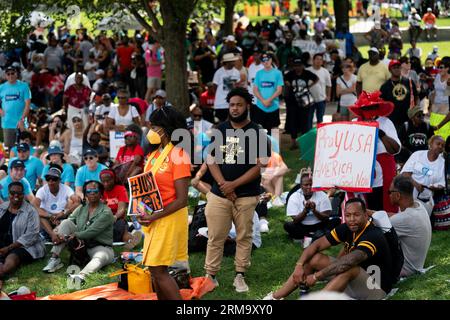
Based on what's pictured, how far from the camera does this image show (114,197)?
1104 centimetres

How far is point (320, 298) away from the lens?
4.80 meters

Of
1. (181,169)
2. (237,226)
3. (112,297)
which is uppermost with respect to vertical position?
(181,169)

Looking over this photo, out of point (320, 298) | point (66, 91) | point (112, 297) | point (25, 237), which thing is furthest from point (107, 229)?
point (66, 91)

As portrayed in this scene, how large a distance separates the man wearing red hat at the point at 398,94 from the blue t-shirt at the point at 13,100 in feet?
19.5

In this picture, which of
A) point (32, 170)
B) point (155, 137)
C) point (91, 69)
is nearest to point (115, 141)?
point (32, 170)

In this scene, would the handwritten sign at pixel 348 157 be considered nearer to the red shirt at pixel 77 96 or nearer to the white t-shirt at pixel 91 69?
the red shirt at pixel 77 96

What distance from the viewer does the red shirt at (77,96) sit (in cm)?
1636

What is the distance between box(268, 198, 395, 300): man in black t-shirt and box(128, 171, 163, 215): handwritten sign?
4.50 ft

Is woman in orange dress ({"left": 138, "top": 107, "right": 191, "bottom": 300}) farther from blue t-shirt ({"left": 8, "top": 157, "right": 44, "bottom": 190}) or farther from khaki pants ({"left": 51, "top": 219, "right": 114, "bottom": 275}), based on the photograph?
blue t-shirt ({"left": 8, "top": 157, "right": 44, "bottom": 190})

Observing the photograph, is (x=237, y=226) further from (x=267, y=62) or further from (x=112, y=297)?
(x=267, y=62)

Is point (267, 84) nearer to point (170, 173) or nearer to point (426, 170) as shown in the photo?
point (426, 170)

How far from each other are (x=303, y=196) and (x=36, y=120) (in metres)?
8.14

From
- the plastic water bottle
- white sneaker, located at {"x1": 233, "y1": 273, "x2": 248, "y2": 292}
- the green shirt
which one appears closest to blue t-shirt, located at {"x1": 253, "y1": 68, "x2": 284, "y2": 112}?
the green shirt

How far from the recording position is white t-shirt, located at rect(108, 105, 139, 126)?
48.6 feet
